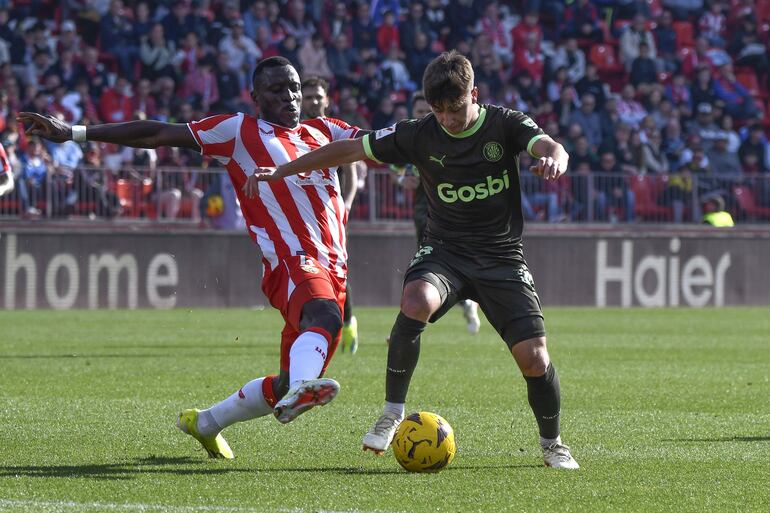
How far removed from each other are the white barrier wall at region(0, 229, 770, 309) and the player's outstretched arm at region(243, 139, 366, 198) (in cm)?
1390

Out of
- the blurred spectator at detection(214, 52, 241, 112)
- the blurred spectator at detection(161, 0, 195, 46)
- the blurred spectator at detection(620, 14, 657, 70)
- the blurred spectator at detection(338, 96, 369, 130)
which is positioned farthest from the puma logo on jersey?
the blurred spectator at detection(620, 14, 657, 70)

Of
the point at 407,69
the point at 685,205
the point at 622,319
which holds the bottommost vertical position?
the point at 622,319

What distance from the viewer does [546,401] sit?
669cm

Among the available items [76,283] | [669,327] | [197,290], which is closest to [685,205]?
[669,327]

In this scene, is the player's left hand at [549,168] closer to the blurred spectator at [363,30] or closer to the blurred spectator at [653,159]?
the blurred spectator at [653,159]

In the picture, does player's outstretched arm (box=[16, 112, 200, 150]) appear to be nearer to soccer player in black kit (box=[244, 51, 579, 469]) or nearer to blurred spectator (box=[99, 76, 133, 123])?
soccer player in black kit (box=[244, 51, 579, 469])

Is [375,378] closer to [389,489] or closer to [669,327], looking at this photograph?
[389,489]

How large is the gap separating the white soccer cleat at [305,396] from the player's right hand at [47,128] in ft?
6.21

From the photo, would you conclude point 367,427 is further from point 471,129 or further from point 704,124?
point 704,124

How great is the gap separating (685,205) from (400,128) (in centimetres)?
1754

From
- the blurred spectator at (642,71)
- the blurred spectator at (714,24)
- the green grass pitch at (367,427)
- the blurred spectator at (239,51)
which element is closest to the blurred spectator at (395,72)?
the blurred spectator at (239,51)

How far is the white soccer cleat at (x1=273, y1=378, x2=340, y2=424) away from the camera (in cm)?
582

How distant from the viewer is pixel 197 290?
21047 mm

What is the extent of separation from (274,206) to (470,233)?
960 millimetres
